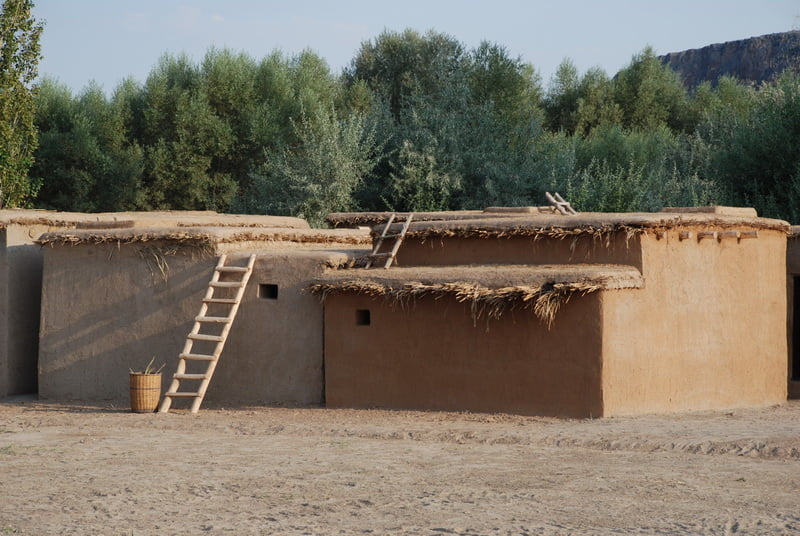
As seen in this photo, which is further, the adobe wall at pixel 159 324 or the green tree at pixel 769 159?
the green tree at pixel 769 159

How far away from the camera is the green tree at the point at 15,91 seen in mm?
23969

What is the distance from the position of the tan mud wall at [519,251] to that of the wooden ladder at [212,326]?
2088mm

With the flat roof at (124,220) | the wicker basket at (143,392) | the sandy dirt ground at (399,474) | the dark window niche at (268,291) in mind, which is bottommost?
the sandy dirt ground at (399,474)

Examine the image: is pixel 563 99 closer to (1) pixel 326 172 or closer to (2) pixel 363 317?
(1) pixel 326 172

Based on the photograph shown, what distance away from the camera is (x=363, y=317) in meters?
13.2

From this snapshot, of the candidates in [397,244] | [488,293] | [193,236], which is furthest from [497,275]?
[193,236]

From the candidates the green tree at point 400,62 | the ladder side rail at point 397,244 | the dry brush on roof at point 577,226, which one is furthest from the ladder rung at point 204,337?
the green tree at point 400,62

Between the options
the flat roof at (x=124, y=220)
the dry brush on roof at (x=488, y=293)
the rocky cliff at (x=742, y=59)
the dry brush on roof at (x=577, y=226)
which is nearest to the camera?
the dry brush on roof at (x=488, y=293)

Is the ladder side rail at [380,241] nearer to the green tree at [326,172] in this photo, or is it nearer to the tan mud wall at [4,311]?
the tan mud wall at [4,311]

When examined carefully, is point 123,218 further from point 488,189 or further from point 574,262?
point 488,189

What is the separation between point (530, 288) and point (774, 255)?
442cm

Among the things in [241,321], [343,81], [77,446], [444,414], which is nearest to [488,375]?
[444,414]

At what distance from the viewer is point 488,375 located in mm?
12297

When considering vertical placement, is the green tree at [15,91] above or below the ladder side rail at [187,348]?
above
